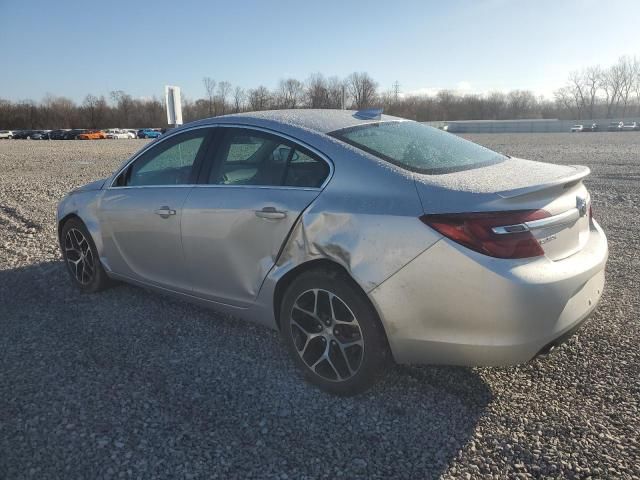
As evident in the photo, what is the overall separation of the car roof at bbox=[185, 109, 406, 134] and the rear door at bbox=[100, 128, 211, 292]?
0.88 feet

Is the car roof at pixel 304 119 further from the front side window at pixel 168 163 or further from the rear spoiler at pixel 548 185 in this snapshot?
the rear spoiler at pixel 548 185

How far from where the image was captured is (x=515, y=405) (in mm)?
2760

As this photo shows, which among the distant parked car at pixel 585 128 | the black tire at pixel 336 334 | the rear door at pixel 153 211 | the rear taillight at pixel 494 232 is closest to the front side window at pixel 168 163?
the rear door at pixel 153 211

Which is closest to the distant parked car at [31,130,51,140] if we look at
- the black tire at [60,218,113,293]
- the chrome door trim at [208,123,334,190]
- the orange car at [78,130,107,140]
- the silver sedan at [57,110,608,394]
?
the orange car at [78,130,107,140]

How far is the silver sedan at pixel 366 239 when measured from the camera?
238 cm

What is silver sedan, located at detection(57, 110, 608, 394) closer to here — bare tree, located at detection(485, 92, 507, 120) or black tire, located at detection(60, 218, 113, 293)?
black tire, located at detection(60, 218, 113, 293)

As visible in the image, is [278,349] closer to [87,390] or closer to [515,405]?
[87,390]

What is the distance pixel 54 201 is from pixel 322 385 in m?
8.60

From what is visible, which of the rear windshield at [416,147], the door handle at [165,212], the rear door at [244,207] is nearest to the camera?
the rear windshield at [416,147]

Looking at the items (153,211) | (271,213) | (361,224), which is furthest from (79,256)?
(361,224)

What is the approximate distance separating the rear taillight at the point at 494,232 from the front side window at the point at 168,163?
2.01 meters

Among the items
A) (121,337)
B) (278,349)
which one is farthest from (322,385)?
(121,337)

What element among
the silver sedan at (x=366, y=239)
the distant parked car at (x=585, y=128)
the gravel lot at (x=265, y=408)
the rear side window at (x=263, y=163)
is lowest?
the gravel lot at (x=265, y=408)

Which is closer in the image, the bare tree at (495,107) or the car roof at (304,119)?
the car roof at (304,119)
